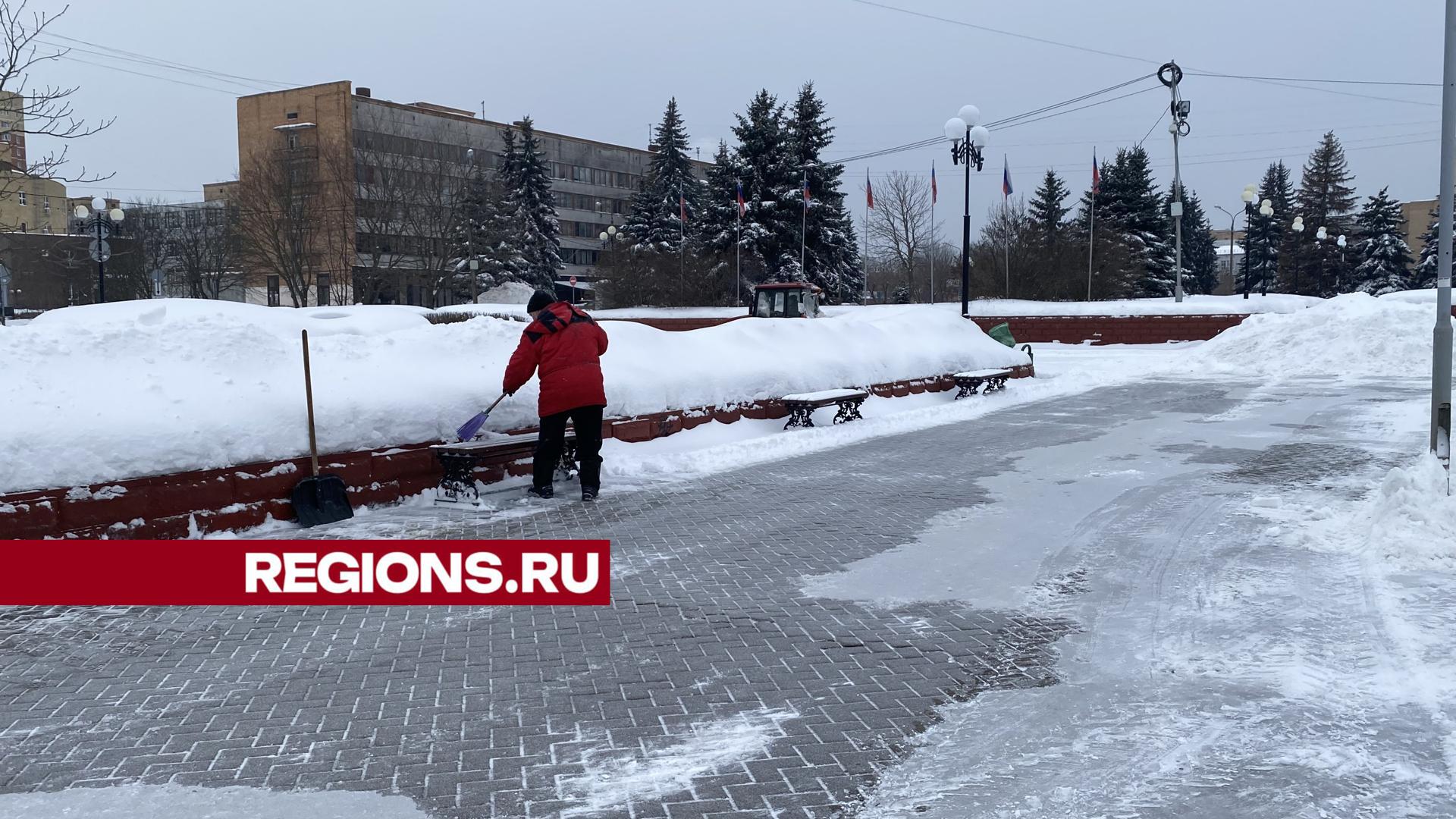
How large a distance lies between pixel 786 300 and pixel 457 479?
88.6ft

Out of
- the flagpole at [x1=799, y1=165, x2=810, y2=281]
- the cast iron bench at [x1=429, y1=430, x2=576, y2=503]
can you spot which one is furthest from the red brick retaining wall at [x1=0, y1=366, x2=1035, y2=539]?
the flagpole at [x1=799, y1=165, x2=810, y2=281]

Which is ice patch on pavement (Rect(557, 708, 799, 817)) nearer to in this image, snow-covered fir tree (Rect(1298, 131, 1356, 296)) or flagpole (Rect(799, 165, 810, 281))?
flagpole (Rect(799, 165, 810, 281))

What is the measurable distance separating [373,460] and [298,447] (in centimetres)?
65

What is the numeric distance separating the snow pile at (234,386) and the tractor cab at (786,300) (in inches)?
870

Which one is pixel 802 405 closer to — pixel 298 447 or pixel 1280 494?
pixel 1280 494

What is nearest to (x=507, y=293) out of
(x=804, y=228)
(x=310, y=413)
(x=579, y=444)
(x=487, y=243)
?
(x=487, y=243)

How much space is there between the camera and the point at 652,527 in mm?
7926

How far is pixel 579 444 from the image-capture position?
9148 millimetres

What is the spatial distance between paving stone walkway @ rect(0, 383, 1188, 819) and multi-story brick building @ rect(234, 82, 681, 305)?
38.6 m

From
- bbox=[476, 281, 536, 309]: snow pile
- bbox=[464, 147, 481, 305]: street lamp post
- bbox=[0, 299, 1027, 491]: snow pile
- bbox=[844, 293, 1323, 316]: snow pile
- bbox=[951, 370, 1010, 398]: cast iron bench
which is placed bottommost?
bbox=[951, 370, 1010, 398]: cast iron bench

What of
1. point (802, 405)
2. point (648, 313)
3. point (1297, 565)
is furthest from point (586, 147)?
point (1297, 565)

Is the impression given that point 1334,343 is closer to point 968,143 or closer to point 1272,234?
point 968,143

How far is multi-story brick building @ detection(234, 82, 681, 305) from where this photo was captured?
149 feet

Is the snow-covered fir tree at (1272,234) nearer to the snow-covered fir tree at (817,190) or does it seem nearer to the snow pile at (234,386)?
the snow-covered fir tree at (817,190)
